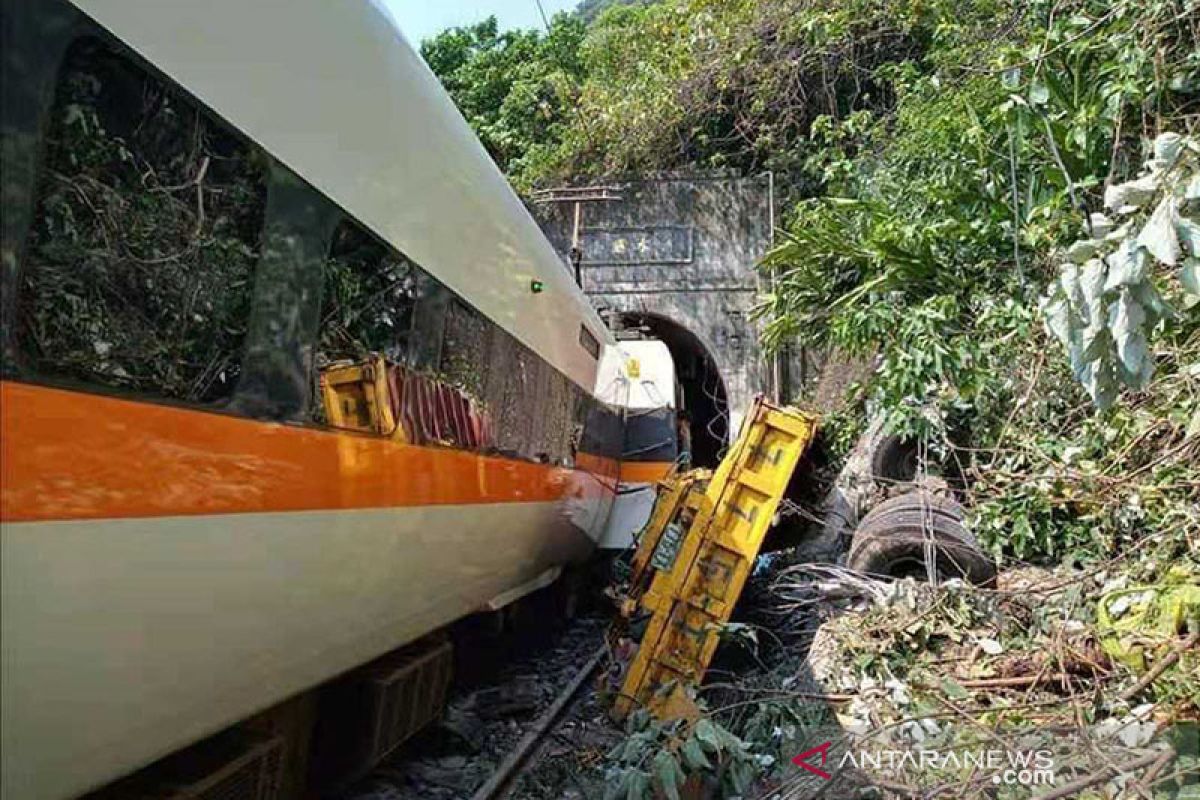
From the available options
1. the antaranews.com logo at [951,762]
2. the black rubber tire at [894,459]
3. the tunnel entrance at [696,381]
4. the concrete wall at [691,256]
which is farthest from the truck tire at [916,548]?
the concrete wall at [691,256]

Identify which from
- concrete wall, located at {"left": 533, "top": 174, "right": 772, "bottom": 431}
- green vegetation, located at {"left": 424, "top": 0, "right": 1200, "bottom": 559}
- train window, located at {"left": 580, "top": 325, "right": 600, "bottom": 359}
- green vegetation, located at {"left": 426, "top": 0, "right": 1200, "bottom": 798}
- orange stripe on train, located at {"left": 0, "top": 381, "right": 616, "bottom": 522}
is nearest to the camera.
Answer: orange stripe on train, located at {"left": 0, "top": 381, "right": 616, "bottom": 522}

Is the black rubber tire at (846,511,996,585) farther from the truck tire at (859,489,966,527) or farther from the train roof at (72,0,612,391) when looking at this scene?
the train roof at (72,0,612,391)

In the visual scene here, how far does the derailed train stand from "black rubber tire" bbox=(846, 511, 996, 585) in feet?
9.17

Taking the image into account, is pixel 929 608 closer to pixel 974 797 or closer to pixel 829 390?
pixel 974 797

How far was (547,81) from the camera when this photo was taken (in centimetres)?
1752

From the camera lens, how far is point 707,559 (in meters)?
5.66

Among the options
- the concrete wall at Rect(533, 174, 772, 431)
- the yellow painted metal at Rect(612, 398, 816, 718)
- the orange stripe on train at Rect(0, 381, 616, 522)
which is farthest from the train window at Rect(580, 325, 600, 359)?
the concrete wall at Rect(533, 174, 772, 431)

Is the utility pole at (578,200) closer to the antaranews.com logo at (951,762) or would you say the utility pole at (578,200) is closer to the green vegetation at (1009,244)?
the green vegetation at (1009,244)

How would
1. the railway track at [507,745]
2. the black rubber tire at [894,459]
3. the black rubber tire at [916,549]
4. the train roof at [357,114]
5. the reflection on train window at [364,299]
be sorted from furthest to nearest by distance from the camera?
the black rubber tire at [894,459] < the black rubber tire at [916,549] < the railway track at [507,745] < the reflection on train window at [364,299] < the train roof at [357,114]

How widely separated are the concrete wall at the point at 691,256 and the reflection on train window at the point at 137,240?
38.5 feet

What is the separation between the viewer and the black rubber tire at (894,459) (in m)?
7.32

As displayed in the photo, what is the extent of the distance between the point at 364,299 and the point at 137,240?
3.46 feet

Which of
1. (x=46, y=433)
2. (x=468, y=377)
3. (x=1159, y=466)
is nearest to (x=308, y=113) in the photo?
(x=46, y=433)

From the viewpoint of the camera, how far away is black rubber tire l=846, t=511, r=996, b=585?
17.4ft
